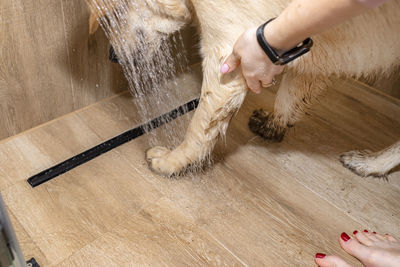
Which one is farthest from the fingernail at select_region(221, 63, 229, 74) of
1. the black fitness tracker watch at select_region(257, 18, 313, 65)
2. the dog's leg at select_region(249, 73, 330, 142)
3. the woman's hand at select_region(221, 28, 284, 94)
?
the dog's leg at select_region(249, 73, 330, 142)

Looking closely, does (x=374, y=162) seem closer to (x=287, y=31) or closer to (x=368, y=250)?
(x=368, y=250)

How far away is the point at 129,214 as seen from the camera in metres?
1.09

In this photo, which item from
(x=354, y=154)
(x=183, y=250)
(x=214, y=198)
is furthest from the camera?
(x=354, y=154)

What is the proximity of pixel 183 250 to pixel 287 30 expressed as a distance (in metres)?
0.67

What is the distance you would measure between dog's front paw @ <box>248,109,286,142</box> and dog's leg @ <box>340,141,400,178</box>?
0.26 meters

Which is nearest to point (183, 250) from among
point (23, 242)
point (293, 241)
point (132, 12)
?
point (293, 241)

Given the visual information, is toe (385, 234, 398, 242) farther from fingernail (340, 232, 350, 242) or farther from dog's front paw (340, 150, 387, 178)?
dog's front paw (340, 150, 387, 178)

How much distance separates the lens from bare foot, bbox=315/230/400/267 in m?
0.99

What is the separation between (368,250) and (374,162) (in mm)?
384

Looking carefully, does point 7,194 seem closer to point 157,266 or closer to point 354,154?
point 157,266

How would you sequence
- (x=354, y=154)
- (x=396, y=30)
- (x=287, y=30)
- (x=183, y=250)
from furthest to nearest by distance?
(x=354, y=154) < (x=183, y=250) < (x=396, y=30) < (x=287, y=30)

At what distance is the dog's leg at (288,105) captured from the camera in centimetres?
121

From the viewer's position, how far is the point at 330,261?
1.01 meters

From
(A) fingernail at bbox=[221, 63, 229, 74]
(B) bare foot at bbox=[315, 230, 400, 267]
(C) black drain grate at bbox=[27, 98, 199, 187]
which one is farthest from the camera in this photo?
(C) black drain grate at bbox=[27, 98, 199, 187]
